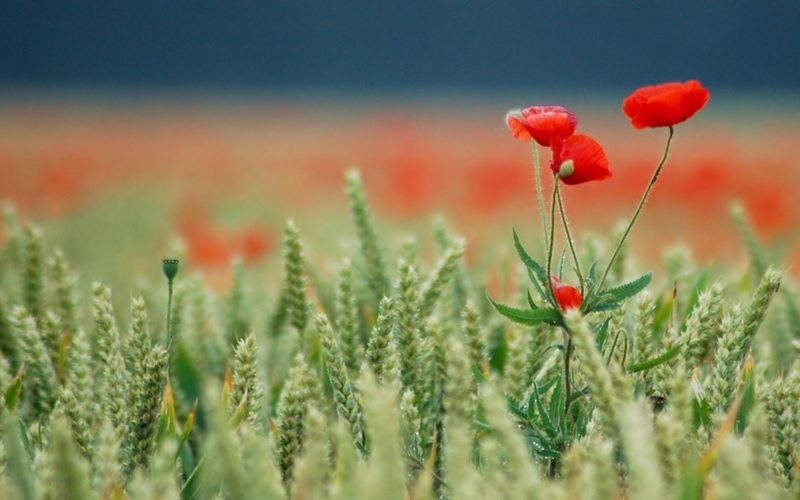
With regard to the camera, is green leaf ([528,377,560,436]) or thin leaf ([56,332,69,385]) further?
thin leaf ([56,332,69,385])

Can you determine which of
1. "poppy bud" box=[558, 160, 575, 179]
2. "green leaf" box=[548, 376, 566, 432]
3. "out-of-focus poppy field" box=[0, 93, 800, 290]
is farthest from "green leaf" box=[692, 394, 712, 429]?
"out-of-focus poppy field" box=[0, 93, 800, 290]

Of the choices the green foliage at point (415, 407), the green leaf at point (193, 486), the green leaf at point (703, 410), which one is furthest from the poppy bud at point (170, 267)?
the green leaf at point (703, 410)

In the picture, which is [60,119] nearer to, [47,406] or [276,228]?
[276,228]

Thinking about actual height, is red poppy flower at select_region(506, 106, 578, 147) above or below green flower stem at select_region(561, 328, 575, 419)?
above

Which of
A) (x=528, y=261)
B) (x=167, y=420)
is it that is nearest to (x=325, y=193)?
(x=167, y=420)

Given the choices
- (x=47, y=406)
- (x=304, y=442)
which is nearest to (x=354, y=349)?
(x=304, y=442)

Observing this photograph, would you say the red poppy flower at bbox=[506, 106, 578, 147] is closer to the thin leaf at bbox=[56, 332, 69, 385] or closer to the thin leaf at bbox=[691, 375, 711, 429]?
the thin leaf at bbox=[691, 375, 711, 429]
